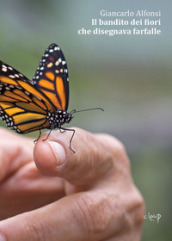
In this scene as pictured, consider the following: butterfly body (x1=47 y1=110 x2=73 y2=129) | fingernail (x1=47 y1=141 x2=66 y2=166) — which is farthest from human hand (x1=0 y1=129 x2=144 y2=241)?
butterfly body (x1=47 y1=110 x2=73 y2=129)

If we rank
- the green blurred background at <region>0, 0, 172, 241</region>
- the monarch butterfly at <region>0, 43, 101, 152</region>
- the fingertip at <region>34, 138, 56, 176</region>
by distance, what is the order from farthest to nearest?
1. the green blurred background at <region>0, 0, 172, 241</region>
2. the monarch butterfly at <region>0, 43, 101, 152</region>
3. the fingertip at <region>34, 138, 56, 176</region>

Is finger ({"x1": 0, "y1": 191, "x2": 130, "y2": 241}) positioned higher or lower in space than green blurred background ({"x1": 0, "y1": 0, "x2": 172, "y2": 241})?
lower

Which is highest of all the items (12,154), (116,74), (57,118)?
(116,74)

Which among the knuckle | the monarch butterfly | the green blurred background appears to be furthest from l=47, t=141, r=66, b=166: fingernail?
the green blurred background

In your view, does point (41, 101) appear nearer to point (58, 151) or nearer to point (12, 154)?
point (58, 151)

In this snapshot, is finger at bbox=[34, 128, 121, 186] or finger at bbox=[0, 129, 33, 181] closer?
finger at bbox=[34, 128, 121, 186]

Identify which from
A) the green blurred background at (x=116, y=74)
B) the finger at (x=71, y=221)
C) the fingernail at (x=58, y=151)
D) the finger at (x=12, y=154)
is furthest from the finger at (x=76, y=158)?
the green blurred background at (x=116, y=74)

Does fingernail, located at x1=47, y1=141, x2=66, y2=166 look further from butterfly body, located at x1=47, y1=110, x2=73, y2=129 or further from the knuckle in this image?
the knuckle

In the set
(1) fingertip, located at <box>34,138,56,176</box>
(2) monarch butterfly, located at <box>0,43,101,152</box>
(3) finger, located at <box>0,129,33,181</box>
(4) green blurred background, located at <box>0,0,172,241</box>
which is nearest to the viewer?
(1) fingertip, located at <box>34,138,56,176</box>

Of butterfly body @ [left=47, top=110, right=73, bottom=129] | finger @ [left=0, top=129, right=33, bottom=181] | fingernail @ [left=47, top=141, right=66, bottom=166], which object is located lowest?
finger @ [left=0, top=129, right=33, bottom=181]

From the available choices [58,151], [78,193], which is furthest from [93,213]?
[58,151]
